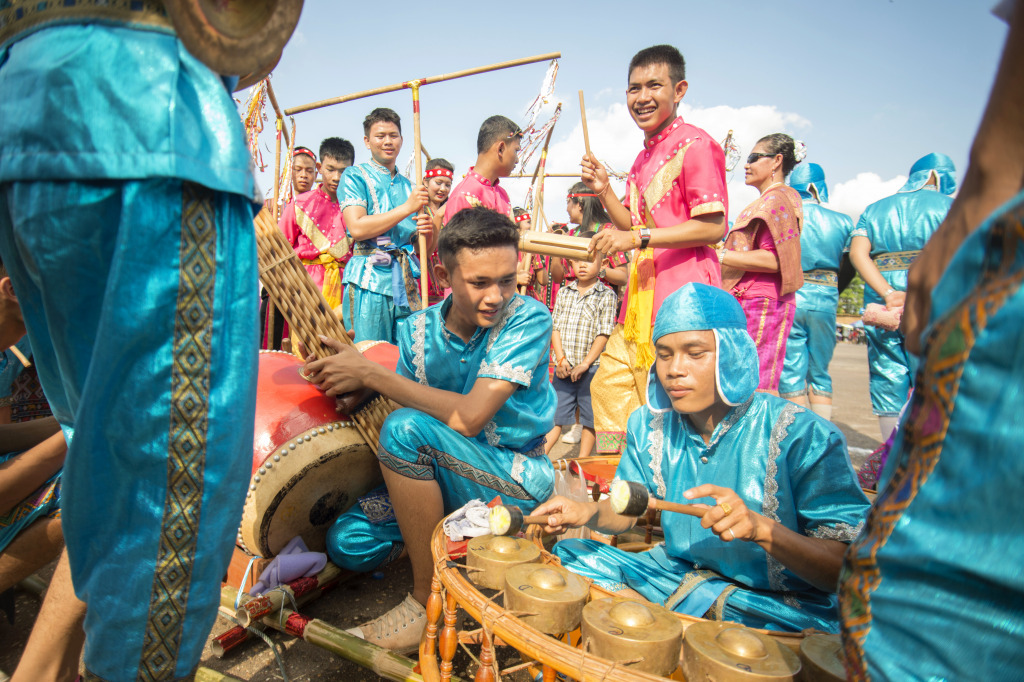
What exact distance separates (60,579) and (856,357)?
17.8 meters

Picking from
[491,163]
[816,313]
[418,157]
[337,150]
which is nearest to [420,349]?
[418,157]

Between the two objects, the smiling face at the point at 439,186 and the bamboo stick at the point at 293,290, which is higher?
the smiling face at the point at 439,186

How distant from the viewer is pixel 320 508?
2.52 meters

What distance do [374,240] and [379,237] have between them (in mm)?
45

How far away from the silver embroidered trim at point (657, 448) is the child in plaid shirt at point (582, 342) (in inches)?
110

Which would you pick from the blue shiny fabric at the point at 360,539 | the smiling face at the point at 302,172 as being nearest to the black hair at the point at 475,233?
the blue shiny fabric at the point at 360,539

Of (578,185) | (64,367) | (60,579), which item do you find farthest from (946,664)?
(578,185)

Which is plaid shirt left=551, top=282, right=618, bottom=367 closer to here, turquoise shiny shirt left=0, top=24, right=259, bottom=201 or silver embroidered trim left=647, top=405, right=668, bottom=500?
silver embroidered trim left=647, top=405, right=668, bottom=500

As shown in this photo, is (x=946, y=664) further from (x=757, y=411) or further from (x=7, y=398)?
(x=7, y=398)

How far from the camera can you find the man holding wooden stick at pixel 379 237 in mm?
4113

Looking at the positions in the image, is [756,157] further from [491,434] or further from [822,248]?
[491,434]

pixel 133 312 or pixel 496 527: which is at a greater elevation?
pixel 133 312

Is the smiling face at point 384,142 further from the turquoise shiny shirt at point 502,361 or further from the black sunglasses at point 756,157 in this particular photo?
the black sunglasses at point 756,157

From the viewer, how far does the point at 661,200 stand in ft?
9.54
